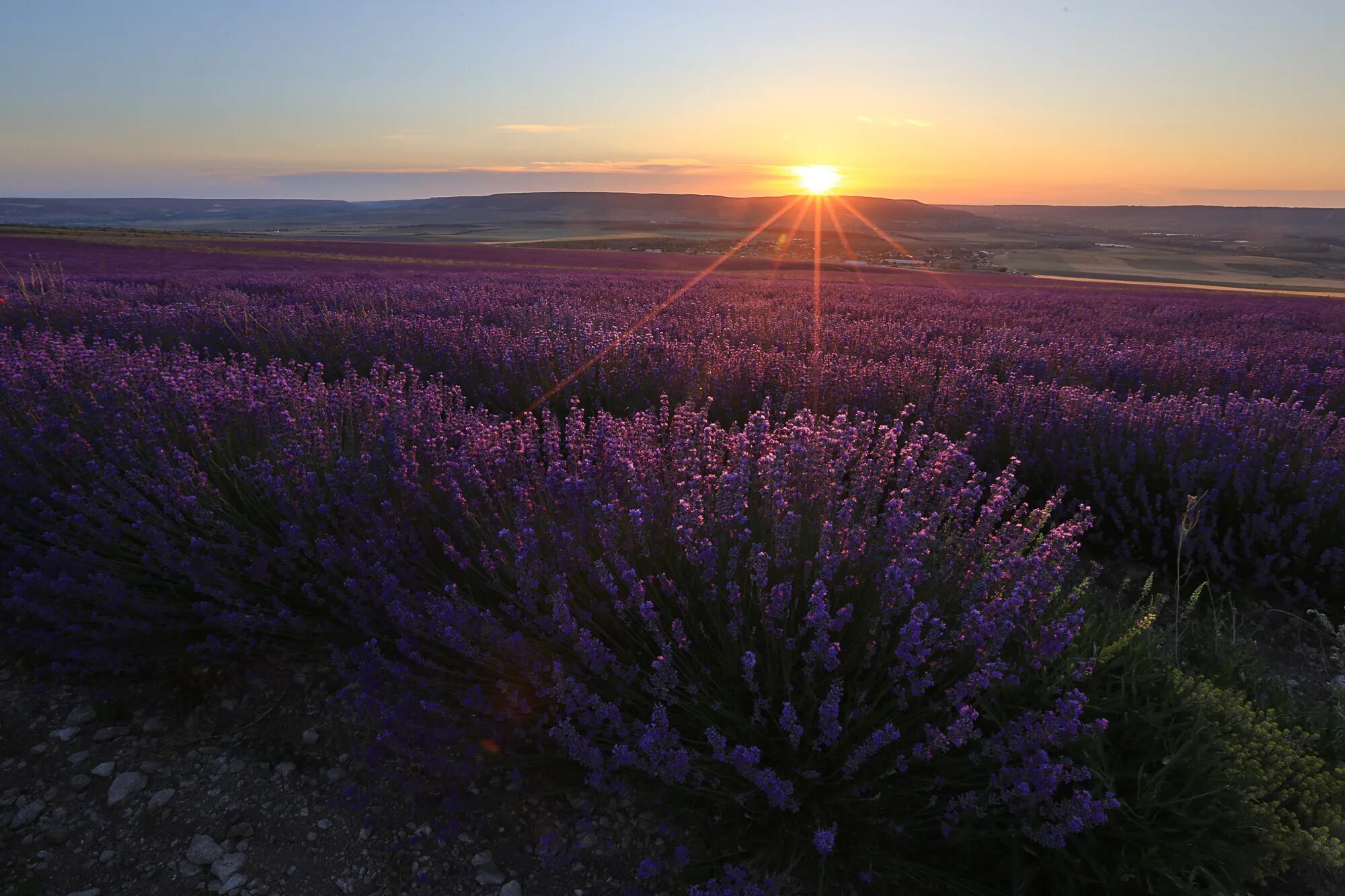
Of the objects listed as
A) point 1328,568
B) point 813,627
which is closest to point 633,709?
point 813,627

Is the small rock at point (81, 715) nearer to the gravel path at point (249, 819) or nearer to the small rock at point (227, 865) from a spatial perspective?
the gravel path at point (249, 819)

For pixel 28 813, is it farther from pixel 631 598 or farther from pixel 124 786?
pixel 631 598

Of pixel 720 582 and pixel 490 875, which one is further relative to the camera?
pixel 720 582

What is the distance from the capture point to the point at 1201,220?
12044cm

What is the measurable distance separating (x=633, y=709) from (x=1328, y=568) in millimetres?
2957

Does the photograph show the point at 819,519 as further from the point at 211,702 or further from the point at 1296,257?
the point at 1296,257

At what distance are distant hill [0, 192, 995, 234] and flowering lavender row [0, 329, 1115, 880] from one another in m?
103

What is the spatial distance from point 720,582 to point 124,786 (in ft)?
5.47

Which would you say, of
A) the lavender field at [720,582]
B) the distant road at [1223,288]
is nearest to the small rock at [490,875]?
the lavender field at [720,582]

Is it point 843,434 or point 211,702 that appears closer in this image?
point 211,702

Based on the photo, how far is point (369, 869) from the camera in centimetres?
166

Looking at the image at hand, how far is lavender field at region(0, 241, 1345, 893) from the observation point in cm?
163

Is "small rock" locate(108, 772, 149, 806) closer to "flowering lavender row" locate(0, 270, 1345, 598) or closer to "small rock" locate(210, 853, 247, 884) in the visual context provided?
"small rock" locate(210, 853, 247, 884)

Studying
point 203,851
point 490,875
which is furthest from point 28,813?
point 490,875
